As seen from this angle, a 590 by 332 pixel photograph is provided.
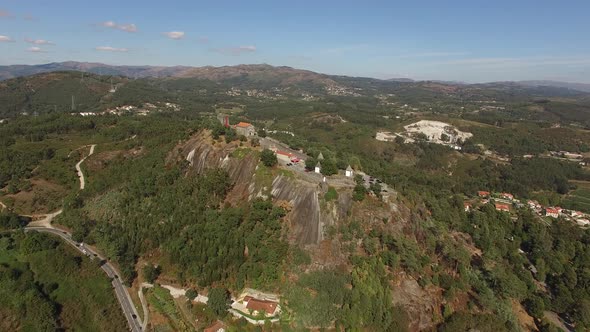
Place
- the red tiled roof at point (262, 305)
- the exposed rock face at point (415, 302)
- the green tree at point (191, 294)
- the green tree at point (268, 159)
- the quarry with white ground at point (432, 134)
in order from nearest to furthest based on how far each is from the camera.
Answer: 1. the red tiled roof at point (262, 305)
2. the exposed rock face at point (415, 302)
3. the green tree at point (191, 294)
4. the green tree at point (268, 159)
5. the quarry with white ground at point (432, 134)

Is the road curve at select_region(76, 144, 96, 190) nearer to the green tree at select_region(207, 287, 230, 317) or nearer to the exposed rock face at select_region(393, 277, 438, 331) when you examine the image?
the green tree at select_region(207, 287, 230, 317)

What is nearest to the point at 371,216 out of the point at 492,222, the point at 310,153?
the point at 310,153

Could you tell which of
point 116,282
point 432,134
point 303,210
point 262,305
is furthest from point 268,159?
point 432,134

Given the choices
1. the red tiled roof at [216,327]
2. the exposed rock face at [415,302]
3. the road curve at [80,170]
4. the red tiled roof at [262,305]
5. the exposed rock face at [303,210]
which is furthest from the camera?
the road curve at [80,170]

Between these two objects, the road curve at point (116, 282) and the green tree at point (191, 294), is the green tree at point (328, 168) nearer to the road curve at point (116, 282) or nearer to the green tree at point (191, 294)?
the green tree at point (191, 294)

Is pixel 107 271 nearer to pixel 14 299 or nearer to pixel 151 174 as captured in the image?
pixel 14 299

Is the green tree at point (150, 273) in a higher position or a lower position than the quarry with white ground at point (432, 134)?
lower

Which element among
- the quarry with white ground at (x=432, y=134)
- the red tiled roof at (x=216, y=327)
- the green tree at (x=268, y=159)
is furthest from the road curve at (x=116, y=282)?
the quarry with white ground at (x=432, y=134)
